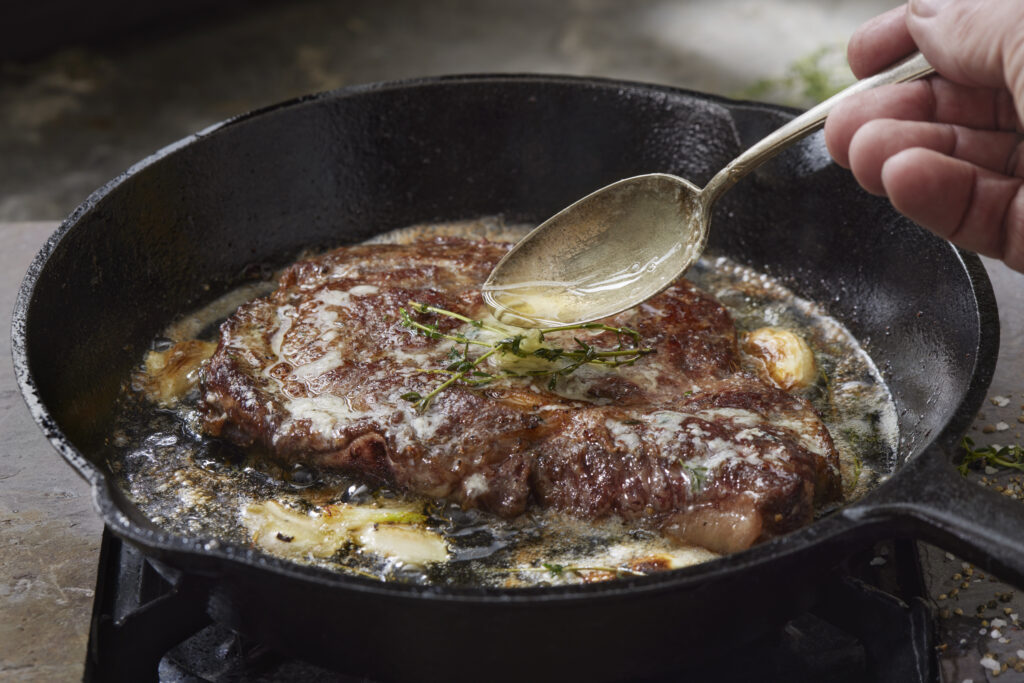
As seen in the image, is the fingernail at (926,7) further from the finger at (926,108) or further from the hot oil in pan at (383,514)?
the hot oil in pan at (383,514)

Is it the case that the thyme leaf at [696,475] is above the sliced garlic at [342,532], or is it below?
above

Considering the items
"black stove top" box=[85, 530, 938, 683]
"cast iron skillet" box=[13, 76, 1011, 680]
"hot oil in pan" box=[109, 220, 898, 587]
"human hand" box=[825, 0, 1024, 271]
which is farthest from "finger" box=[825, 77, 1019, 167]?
"black stove top" box=[85, 530, 938, 683]

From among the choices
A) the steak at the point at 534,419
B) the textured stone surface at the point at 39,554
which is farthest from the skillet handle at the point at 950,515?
the textured stone surface at the point at 39,554

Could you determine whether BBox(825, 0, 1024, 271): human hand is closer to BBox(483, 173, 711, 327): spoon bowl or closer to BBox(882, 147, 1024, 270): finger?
BBox(882, 147, 1024, 270): finger

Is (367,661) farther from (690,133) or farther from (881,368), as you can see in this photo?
(690,133)

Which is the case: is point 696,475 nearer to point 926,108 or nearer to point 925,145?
point 925,145

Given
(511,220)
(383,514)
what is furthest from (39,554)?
(511,220)
